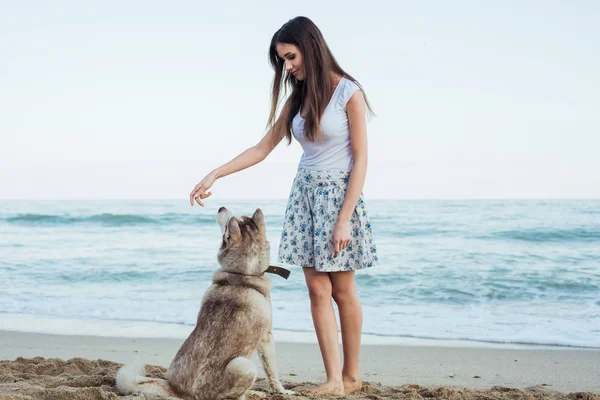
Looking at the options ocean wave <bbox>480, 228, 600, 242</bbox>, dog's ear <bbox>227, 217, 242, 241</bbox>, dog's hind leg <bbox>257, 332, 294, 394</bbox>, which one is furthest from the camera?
ocean wave <bbox>480, 228, 600, 242</bbox>

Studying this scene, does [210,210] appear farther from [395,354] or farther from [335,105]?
[335,105]

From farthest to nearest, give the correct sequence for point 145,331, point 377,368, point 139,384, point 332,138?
point 145,331, point 377,368, point 332,138, point 139,384

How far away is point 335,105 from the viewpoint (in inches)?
144

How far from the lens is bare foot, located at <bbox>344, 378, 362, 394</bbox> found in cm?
398

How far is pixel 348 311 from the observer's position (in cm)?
389

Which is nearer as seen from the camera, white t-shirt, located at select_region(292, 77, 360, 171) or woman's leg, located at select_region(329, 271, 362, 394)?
white t-shirt, located at select_region(292, 77, 360, 171)

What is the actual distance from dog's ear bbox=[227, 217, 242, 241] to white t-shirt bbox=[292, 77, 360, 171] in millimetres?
662

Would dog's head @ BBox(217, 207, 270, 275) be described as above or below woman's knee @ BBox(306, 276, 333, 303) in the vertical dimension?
above

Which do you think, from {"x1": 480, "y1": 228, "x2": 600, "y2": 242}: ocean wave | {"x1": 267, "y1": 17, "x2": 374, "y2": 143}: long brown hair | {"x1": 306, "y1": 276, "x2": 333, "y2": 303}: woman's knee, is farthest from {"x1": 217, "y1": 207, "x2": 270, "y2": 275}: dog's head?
{"x1": 480, "y1": 228, "x2": 600, "y2": 242}: ocean wave

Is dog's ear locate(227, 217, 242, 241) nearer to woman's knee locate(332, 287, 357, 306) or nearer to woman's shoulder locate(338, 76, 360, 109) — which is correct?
woman's knee locate(332, 287, 357, 306)

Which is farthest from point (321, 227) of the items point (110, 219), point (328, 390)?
point (110, 219)

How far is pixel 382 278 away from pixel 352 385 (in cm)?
695

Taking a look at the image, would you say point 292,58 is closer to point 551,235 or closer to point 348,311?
point 348,311

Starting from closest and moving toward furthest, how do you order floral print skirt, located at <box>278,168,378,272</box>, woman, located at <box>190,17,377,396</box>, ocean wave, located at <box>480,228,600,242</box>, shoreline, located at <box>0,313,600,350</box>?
woman, located at <box>190,17,377,396</box> < floral print skirt, located at <box>278,168,378,272</box> < shoreline, located at <box>0,313,600,350</box> < ocean wave, located at <box>480,228,600,242</box>
